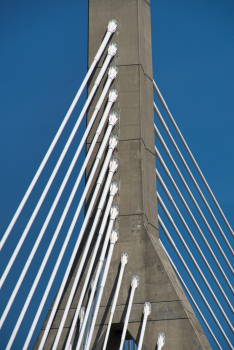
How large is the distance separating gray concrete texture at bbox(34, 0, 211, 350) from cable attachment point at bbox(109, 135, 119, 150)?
7.5 inches

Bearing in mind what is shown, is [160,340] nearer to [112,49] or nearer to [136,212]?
[136,212]

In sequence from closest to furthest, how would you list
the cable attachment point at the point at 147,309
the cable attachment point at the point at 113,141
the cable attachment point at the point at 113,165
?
1. the cable attachment point at the point at 147,309
2. the cable attachment point at the point at 113,165
3. the cable attachment point at the point at 113,141

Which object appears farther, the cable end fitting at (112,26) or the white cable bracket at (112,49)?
the cable end fitting at (112,26)

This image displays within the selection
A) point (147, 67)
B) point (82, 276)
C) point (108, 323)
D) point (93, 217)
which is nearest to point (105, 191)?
point (93, 217)

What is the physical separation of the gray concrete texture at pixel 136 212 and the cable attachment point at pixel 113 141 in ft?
0.62

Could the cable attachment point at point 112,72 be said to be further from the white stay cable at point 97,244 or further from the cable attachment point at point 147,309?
the cable attachment point at point 147,309

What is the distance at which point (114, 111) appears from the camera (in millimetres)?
14594

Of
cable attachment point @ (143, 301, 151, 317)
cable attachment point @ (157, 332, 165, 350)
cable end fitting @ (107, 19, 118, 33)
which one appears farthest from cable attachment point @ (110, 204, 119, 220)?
cable end fitting @ (107, 19, 118, 33)

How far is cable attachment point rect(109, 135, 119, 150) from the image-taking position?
46.4 feet

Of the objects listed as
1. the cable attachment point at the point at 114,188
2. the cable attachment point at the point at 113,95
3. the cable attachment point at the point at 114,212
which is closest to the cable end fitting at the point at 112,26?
the cable attachment point at the point at 113,95

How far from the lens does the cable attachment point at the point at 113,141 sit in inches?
557

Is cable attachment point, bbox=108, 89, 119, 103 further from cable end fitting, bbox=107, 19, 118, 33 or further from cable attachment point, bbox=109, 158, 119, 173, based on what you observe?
cable end fitting, bbox=107, 19, 118, 33

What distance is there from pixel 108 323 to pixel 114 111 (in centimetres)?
483

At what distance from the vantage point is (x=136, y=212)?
1380 centimetres
